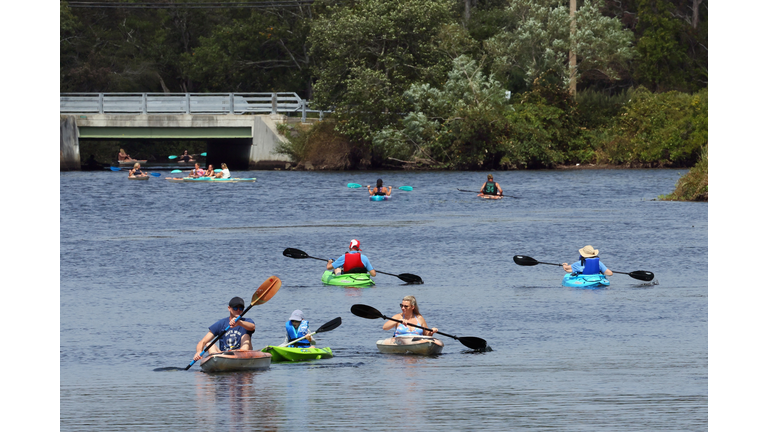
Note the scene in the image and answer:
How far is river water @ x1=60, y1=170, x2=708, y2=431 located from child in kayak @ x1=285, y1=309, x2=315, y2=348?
594 mm

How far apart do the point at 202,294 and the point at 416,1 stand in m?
41.4

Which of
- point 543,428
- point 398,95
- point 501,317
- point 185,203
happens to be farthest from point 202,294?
point 398,95

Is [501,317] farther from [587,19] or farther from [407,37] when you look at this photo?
[587,19]

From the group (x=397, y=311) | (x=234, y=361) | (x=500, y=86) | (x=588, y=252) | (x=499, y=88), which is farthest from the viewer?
(x=500, y=86)

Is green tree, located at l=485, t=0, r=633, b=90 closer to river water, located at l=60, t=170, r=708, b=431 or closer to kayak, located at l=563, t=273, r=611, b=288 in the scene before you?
river water, located at l=60, t=170, r=708, b=431

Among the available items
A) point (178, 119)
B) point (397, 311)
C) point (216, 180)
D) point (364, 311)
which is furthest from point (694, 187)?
point (178, 119)

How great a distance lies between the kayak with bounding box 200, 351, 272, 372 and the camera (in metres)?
16.4

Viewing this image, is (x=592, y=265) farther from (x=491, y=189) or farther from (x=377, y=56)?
(x=377, y=56)

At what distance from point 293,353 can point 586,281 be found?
9268mm

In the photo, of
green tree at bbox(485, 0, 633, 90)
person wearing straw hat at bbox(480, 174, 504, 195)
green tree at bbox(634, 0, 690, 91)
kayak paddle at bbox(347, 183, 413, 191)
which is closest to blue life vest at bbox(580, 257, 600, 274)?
person wearing straw hat at bbox(480, 174, 504, 195)

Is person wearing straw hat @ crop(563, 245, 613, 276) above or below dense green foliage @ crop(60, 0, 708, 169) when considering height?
below

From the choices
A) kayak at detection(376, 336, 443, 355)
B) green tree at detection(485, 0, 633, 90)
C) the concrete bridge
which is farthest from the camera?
green tree at detection(485, 0, 633, 90)

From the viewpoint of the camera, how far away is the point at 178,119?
218 ft

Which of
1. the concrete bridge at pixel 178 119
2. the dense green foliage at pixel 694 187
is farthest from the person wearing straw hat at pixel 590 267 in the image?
the concrete bridge at pixel 178 119
